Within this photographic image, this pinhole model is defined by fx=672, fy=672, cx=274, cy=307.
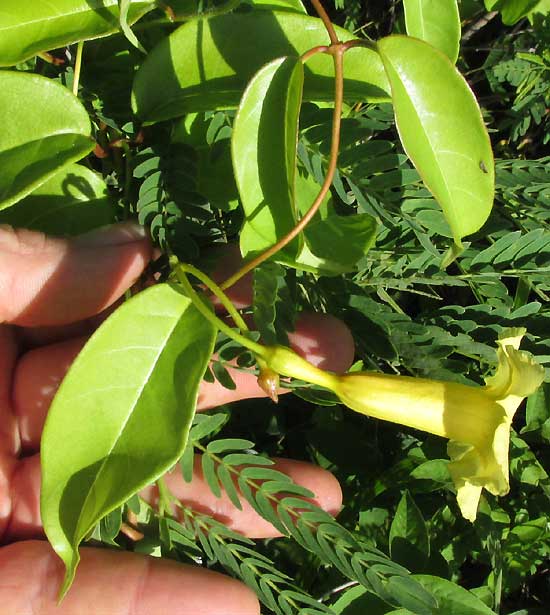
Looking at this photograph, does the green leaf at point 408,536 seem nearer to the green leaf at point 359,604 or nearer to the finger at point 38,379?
the green leaf at point 359,604

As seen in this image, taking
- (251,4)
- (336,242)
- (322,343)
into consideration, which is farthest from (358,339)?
(251,4)

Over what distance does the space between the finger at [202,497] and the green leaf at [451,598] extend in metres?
0.23

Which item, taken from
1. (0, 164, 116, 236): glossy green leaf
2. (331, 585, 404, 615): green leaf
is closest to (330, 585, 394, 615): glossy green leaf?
(331, 585, 404, 615): green leaf

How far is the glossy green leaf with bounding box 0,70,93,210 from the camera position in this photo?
0.98 meters

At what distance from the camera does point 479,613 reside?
129 cm

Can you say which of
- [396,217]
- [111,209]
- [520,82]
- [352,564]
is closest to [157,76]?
[111,209]

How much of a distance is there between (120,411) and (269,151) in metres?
0.41

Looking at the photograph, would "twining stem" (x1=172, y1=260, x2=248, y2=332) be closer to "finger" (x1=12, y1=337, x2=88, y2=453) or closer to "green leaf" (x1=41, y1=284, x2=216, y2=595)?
"green leaf" (x1=41, y1=284, x2=216, y2=595)

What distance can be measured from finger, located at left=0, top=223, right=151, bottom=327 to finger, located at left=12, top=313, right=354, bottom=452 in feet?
0.59

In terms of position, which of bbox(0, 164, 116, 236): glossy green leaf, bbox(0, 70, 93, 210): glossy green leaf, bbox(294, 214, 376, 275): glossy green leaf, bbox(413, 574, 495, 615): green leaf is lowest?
bbox(413, 574, 495, 615): green leaf

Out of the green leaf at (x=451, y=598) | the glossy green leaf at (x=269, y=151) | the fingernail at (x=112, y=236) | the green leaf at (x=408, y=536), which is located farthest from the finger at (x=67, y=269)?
the green leaf at (x=451, y=598)

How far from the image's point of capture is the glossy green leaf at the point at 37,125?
→ 981 mm

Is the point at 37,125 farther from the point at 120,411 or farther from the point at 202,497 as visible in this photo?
the point at 202,497

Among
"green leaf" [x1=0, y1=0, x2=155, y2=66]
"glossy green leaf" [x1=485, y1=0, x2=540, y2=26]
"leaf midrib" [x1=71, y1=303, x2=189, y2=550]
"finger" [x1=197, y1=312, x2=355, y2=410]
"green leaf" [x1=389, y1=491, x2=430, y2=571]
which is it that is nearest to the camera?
"leaf midrib" [x1=71, y1=303, x2=189, y2=550]
